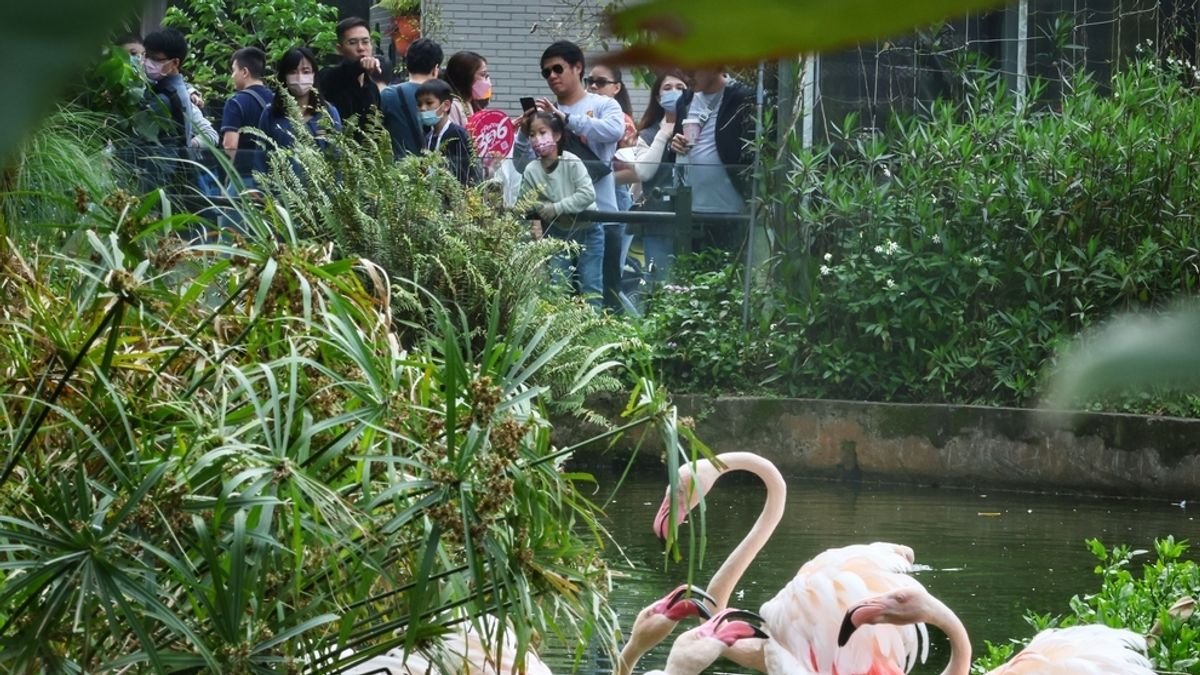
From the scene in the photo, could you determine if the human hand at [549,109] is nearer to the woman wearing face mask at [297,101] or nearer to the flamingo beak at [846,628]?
the woman wearing face mask at [297,101]

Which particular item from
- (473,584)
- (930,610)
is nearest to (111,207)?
(473,584)

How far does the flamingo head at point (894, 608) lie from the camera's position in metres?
3.92

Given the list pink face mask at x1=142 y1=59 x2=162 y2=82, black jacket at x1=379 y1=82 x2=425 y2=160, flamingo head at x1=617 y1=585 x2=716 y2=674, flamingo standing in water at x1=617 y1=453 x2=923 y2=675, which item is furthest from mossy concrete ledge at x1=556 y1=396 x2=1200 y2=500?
flamingo head at x1=617 y1=585 x2=716 y2=674

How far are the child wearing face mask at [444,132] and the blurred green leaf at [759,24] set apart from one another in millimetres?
7608

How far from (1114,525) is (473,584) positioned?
4953 mm

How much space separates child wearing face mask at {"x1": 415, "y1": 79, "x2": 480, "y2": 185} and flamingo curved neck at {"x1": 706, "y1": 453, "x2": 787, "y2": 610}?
3076 mm

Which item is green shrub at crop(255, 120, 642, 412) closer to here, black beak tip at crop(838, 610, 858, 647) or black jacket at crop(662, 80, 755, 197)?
black jacket at crop(662, 80, 755, 197)

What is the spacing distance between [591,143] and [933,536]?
9.43 feet

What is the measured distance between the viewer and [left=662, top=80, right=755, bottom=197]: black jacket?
863cm

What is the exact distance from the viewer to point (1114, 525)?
277 inches

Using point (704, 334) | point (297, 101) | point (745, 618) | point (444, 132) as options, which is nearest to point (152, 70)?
point (297, 101)

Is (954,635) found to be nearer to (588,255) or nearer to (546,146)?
(588,255)

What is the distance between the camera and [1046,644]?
3.54m

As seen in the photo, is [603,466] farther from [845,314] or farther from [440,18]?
[440,18]
